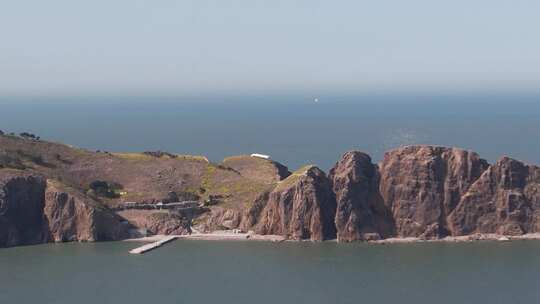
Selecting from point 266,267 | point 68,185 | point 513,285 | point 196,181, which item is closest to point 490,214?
point 513,285

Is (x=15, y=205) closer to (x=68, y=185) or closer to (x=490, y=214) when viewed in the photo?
(x=68, y=185)

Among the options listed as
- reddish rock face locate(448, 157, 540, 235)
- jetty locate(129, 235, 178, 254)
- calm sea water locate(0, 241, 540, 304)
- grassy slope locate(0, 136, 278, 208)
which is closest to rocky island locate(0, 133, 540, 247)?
reddish rock face locate(448, 157, 540, 235)

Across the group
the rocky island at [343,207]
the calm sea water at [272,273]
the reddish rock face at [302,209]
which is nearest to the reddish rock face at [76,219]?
the rocky island at [343,207]

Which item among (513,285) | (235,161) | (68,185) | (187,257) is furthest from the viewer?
(235,161)

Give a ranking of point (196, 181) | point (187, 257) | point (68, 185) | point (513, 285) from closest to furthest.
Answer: point (513, 285)
point (187, 257)
point (68, 185)
point (196, 181)

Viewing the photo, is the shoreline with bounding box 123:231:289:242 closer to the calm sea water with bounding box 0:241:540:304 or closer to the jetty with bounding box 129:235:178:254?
the jetty with bounding box 129:235:178:254
